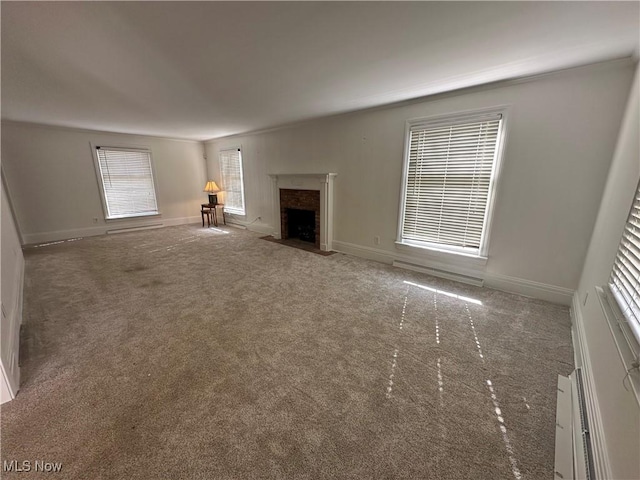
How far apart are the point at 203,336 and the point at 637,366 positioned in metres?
2.65

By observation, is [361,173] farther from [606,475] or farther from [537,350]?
[606,475]

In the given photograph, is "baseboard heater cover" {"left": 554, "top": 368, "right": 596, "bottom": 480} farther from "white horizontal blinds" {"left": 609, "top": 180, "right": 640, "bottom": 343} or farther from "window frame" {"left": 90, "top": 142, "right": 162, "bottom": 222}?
"window frame" {"left": 90, "top": 142, "right": 162, "bottom": 222}

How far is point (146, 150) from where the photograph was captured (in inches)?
245

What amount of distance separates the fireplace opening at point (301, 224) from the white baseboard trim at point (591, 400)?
4034 millimetres

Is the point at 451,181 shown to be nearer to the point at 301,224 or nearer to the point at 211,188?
the point at 301,224

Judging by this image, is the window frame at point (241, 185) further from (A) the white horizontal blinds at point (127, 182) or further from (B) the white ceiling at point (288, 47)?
(B) the white ceiling at point (288, 47)

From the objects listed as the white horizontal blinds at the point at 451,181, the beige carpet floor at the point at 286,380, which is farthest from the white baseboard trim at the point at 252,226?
the white horizontal blinds at the point at 451,181

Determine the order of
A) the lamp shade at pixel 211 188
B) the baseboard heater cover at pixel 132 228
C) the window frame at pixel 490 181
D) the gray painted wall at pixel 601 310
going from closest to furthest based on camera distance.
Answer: the gray painted wall at pixel 601 310, the window frame at pixel 490 181, the baseboard heater cover at pixel 132 228, the lamp shade at pixel 211 188

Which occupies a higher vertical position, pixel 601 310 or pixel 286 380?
pixel 601 310

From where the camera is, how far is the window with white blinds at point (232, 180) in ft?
21.1

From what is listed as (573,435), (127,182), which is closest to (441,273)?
(573,435)

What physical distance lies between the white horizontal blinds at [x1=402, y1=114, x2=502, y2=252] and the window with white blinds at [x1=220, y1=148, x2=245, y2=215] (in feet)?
15.0

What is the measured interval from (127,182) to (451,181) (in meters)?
7.30

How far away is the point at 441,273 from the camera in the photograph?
11.3ft
